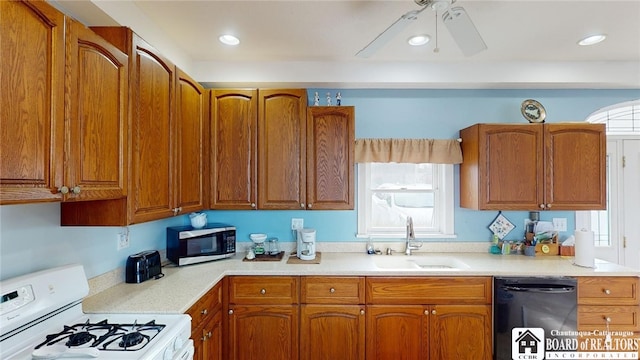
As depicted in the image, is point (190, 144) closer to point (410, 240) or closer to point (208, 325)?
point (208, 325)

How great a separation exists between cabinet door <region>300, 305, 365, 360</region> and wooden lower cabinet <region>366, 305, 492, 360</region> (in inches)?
4.0

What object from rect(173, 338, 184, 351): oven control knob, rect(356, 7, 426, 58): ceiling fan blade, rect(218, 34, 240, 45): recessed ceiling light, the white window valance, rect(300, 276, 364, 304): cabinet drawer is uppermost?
rect(218, 34, 240, 45): recessed ceiling light

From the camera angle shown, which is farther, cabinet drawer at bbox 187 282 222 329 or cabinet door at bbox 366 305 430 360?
cabinet door at bbox 366 305 430 360

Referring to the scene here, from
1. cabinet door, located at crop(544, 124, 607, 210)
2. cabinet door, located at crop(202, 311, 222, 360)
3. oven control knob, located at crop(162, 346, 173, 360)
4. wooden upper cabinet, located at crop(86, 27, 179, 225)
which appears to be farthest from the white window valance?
oven control knob, located at crop(162, 346, 173, 360)

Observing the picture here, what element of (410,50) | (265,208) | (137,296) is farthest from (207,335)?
(410,50)

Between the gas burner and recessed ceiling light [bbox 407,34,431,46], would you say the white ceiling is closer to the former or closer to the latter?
recessed ceiling light [bbox 407,34,431,46]

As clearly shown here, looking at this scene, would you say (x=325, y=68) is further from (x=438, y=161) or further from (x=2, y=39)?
(x=2, y=39)

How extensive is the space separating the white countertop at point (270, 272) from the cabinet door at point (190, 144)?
1.57ft

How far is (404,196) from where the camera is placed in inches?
114

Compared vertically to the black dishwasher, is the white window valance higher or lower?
higher

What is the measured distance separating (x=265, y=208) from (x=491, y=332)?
1909mm

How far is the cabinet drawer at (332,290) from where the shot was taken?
2205 mm

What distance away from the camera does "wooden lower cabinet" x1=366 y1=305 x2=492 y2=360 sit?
218 cm

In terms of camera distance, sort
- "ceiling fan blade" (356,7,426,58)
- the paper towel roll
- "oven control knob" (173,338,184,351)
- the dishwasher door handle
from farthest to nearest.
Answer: the paper towel roll
the dishwasher door handle
"ceiling fan blade" (356,7,426,58)
"oven control knob" (173,338,184,351)
